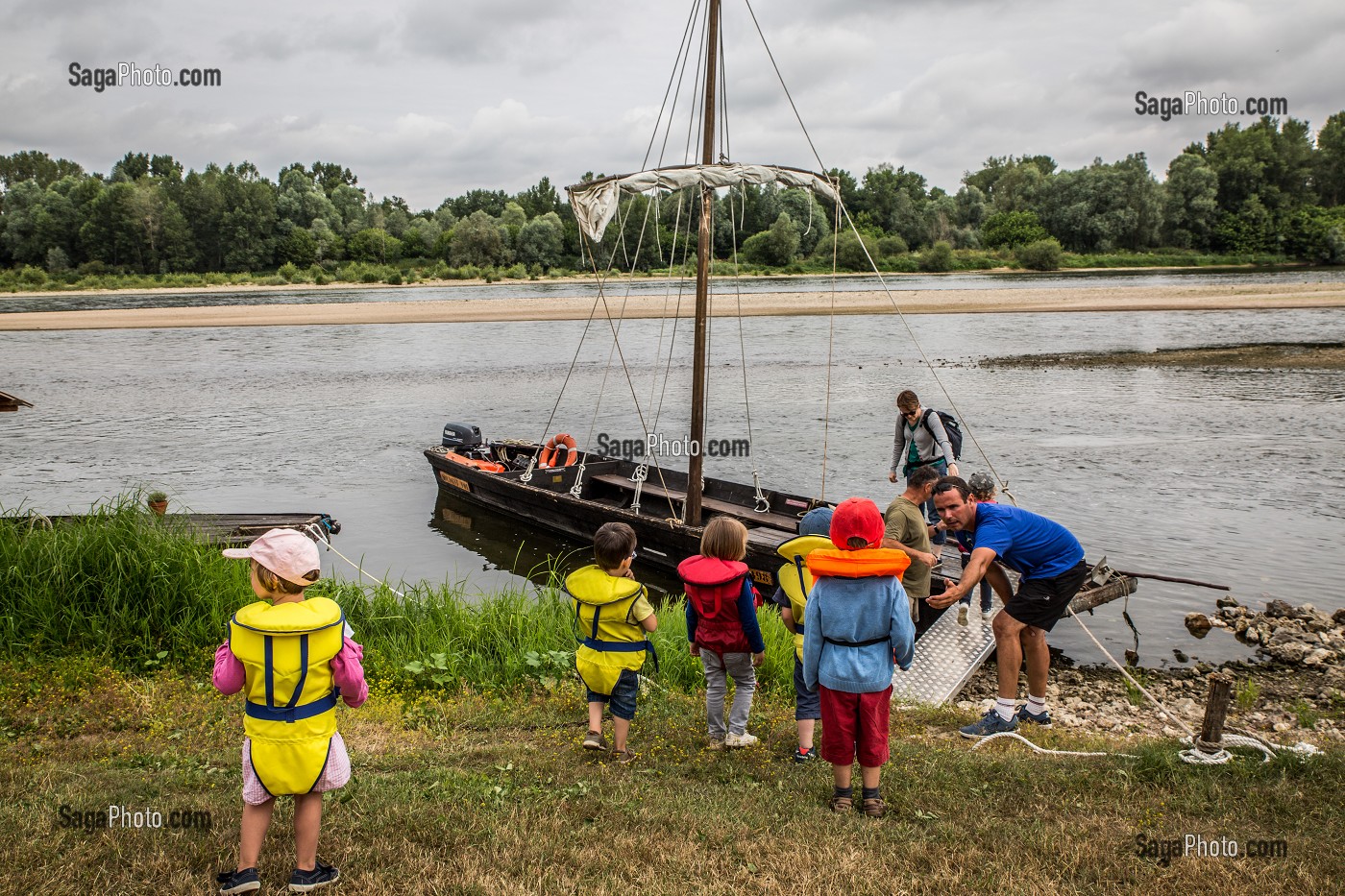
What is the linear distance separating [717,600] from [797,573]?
0.54 metres

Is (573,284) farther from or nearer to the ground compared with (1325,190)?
nearer to the ground

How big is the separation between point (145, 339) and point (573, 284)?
45.6m

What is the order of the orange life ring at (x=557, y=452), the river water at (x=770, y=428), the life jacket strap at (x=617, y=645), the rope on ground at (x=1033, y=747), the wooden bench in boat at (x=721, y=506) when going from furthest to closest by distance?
the orange life ring at (x=557, y=452)
the river water at (x=770, y=428)
the wooden bench in boat at (x=721, y=506)
the rope on ground at (x=1033, y=747)
the life jacket strap at (x=617, y=645)

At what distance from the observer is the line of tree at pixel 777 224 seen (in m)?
98.6

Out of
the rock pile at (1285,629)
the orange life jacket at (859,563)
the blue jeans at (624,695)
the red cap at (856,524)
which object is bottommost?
the rock pile at (1285,629)

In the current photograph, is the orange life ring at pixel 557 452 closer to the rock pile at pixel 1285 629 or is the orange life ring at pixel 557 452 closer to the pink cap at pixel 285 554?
the rock pile at pixel 1285 629

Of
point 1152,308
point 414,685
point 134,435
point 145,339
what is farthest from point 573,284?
point 414,685

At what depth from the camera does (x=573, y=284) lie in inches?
3622

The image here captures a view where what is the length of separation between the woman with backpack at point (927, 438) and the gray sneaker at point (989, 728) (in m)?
3.75

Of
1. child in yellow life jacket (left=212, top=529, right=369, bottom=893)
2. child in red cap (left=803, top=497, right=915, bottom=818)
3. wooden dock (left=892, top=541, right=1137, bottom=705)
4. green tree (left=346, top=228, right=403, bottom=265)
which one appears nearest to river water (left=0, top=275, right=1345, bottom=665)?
wooden dock (left=892, top=541, right=1137, bottom=705)

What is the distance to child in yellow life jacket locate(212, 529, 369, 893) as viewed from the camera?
393 centimetres

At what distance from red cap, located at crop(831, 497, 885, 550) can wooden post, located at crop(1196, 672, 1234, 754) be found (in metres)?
2.47

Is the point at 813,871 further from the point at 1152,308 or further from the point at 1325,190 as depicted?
the point at 1325,190

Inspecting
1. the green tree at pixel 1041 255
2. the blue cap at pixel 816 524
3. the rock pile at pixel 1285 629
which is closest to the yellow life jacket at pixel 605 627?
the blue cap at pixel 816 524
